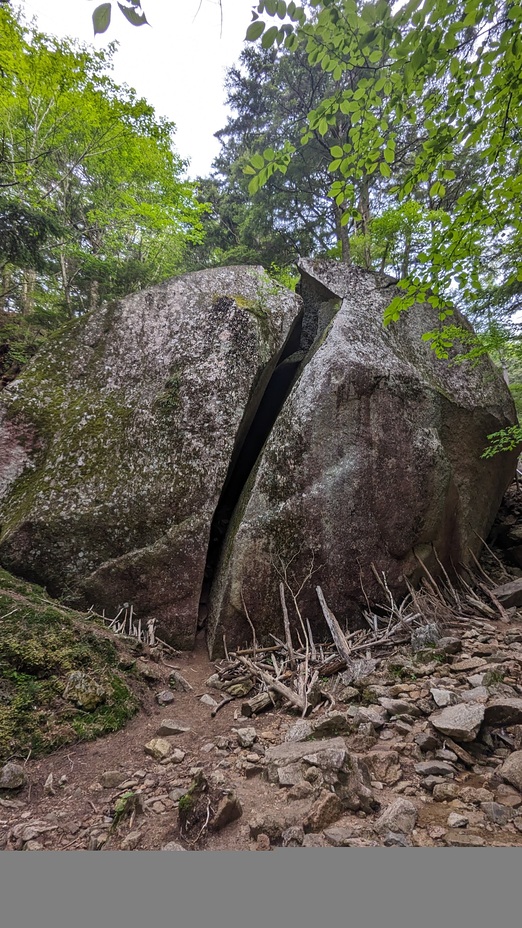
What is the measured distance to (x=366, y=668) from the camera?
14.3 feet

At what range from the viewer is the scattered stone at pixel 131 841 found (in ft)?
Result: 7.12

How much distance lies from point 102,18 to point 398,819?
164 inches

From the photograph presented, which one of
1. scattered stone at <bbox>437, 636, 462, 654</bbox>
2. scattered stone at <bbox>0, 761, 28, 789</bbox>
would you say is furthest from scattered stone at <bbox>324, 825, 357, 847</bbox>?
scattered stone at <bbox>437, 636, 462, 654</bbox>

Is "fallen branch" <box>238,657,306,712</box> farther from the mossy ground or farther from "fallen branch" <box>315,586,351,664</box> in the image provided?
the mossy ground

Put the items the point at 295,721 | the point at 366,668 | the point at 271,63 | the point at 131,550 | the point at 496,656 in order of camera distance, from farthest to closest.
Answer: the point at 271,63, the point at 131,550, the point at 366,668, the point at 496,656, the point at 295,721

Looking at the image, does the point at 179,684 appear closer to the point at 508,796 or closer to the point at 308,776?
the point at 308,776

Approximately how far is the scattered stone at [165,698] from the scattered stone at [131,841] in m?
2.02

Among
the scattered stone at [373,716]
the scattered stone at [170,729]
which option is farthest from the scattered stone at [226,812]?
the scattered stone at [170,729]

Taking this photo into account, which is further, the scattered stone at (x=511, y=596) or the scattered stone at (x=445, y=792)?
the scattered stone at (x=511, y=596)

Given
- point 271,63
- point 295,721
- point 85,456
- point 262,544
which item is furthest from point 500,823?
point 271,63

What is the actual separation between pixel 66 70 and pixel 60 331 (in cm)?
592

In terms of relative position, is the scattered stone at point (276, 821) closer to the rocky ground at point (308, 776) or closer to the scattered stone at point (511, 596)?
the rocky ground at point (308, 776)

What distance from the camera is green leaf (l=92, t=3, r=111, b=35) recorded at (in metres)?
1.77

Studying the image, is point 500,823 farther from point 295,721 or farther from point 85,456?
point 85,456
